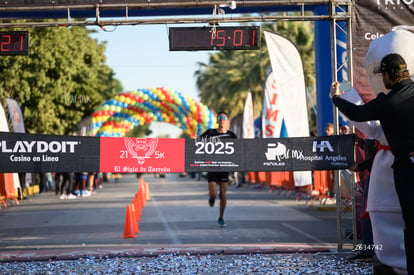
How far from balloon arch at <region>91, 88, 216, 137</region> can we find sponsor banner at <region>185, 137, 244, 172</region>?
2647cm

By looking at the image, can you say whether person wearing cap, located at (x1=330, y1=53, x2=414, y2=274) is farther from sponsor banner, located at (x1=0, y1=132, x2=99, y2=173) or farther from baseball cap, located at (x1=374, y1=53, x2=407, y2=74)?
sponsor banner, located at (x1=0, y1=132, x2=99, y2=173)

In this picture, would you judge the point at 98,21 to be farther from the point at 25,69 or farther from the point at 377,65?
the point at 25,69

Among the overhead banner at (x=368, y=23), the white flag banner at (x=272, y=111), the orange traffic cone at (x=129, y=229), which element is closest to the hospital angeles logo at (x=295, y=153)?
the overhead banner at (x=368, y=23)

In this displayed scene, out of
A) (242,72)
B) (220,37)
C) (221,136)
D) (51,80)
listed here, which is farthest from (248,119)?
(220,37)

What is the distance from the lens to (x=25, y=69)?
3559 centimetres

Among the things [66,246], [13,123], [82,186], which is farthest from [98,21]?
[82,186]

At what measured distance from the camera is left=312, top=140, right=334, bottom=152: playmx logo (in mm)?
9977

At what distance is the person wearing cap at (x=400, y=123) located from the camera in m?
5.55

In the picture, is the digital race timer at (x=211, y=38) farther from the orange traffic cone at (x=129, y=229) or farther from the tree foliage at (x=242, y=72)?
the tree foliage at (x=242, y=72)

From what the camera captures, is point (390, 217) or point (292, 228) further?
point (292, 228)

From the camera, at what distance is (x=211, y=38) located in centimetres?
1100

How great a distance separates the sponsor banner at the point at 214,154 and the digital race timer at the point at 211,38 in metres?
1.76

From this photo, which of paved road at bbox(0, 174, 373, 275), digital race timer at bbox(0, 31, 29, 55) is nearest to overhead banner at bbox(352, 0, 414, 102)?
paved road at bbox(0, 174, 373, 275)

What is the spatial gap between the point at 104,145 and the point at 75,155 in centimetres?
44
